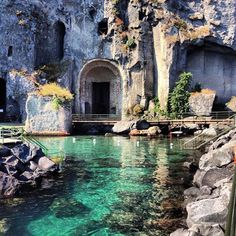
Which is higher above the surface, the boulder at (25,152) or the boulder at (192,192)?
the boulder at (25,152)

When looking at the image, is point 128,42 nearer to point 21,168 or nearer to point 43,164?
point 43,164

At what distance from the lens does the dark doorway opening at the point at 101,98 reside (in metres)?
53.2

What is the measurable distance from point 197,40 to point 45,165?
32.0 metres

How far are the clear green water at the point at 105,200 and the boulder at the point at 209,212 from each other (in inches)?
34.2

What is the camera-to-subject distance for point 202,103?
141 feet

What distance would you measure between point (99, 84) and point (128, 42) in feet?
32.7

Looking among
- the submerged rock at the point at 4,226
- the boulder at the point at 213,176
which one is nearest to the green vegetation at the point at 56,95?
the boulder at the point at 213,176

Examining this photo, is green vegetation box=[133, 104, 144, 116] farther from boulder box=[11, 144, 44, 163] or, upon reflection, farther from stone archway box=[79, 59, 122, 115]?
boulder box=[11, 144, 44, 163]

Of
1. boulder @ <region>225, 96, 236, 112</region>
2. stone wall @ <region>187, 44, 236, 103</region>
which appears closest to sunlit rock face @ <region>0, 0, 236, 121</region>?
stone wall @ <region>187, 44, 236, 103</region>

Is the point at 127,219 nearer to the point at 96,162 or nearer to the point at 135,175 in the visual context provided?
the point at 135,175

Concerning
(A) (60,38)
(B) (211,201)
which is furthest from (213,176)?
(A) (60,38)

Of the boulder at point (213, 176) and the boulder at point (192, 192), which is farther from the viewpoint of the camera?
the boulder at point (213, 176)

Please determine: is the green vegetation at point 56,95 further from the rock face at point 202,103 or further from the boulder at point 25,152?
the boulder at point 25,152

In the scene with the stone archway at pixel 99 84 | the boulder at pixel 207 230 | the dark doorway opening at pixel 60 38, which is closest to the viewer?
the boulder at pixel 207 230
